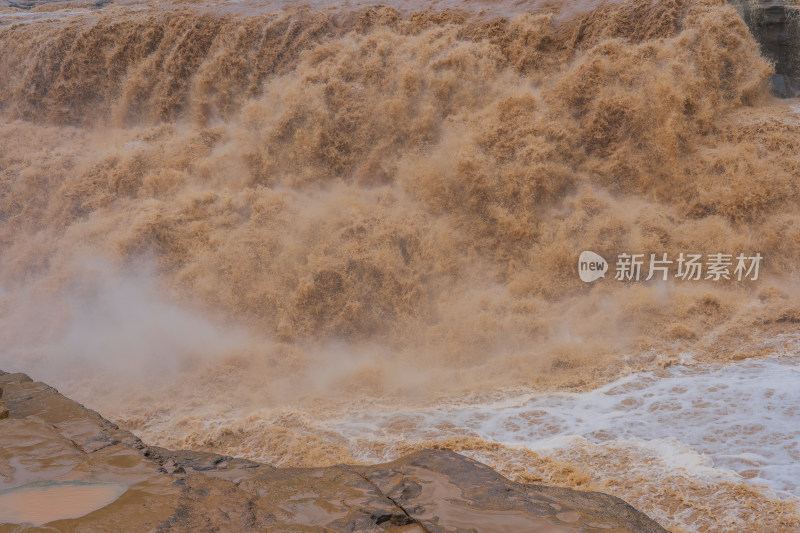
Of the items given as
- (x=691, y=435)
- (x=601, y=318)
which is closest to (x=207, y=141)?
(x=601, y=318)

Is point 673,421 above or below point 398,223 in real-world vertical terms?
below

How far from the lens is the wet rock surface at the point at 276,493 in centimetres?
270

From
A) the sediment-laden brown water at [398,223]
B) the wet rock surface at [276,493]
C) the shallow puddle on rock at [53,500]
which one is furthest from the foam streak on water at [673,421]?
the shallow puddle on rock at [53,500]

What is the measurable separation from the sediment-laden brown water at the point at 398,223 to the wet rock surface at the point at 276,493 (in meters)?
0.95

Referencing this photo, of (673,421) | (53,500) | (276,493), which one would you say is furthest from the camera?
(673,421)

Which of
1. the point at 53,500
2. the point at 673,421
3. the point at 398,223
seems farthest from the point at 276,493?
the point at 398,223

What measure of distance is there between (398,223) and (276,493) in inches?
169

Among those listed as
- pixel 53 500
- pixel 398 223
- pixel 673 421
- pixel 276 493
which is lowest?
pixel 673 421

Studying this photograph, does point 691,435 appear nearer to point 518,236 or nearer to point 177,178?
point 518,236

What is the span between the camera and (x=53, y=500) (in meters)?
2.65

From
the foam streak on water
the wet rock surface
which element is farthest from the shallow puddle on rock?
the foam streak on water

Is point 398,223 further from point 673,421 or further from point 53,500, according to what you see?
point 53,500

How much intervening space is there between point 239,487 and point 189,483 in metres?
0.32

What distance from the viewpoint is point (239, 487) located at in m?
3.23
